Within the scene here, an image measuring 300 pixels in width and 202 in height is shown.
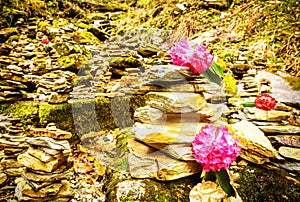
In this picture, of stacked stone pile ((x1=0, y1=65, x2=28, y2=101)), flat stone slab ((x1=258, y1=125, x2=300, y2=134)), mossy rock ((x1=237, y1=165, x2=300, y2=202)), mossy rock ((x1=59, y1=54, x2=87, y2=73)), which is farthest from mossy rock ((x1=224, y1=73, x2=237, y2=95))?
stacked stone pile ((x1=0, y1=65, x2=28, y2=101))

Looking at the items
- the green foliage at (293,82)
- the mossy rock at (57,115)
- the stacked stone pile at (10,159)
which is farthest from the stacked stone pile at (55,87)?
the green foliage at (293,82)

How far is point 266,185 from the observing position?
114cm

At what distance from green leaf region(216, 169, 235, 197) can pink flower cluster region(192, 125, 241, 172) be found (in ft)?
0.09

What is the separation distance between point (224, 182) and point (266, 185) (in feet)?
0.88

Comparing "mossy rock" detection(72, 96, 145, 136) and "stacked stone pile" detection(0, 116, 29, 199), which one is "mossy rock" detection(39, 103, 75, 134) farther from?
"stacked stone pile" detection(0, 116, 29, 199)

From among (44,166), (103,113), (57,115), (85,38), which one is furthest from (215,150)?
(85,38)

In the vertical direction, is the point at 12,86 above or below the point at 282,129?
above

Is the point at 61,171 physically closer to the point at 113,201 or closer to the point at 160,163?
the point at 113,201

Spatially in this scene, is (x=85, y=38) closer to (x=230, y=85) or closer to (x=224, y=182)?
(x=230, y=85)

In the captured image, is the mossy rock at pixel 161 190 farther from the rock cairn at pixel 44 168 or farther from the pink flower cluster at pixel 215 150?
the rock cairn at pixel 44 168

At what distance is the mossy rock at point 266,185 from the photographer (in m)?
1.08

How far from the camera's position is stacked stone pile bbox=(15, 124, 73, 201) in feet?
4.79

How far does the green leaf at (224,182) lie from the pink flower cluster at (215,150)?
1.1 inches

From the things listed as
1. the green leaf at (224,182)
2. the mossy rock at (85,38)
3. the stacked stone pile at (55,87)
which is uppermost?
the mossy rock at (85,38)
